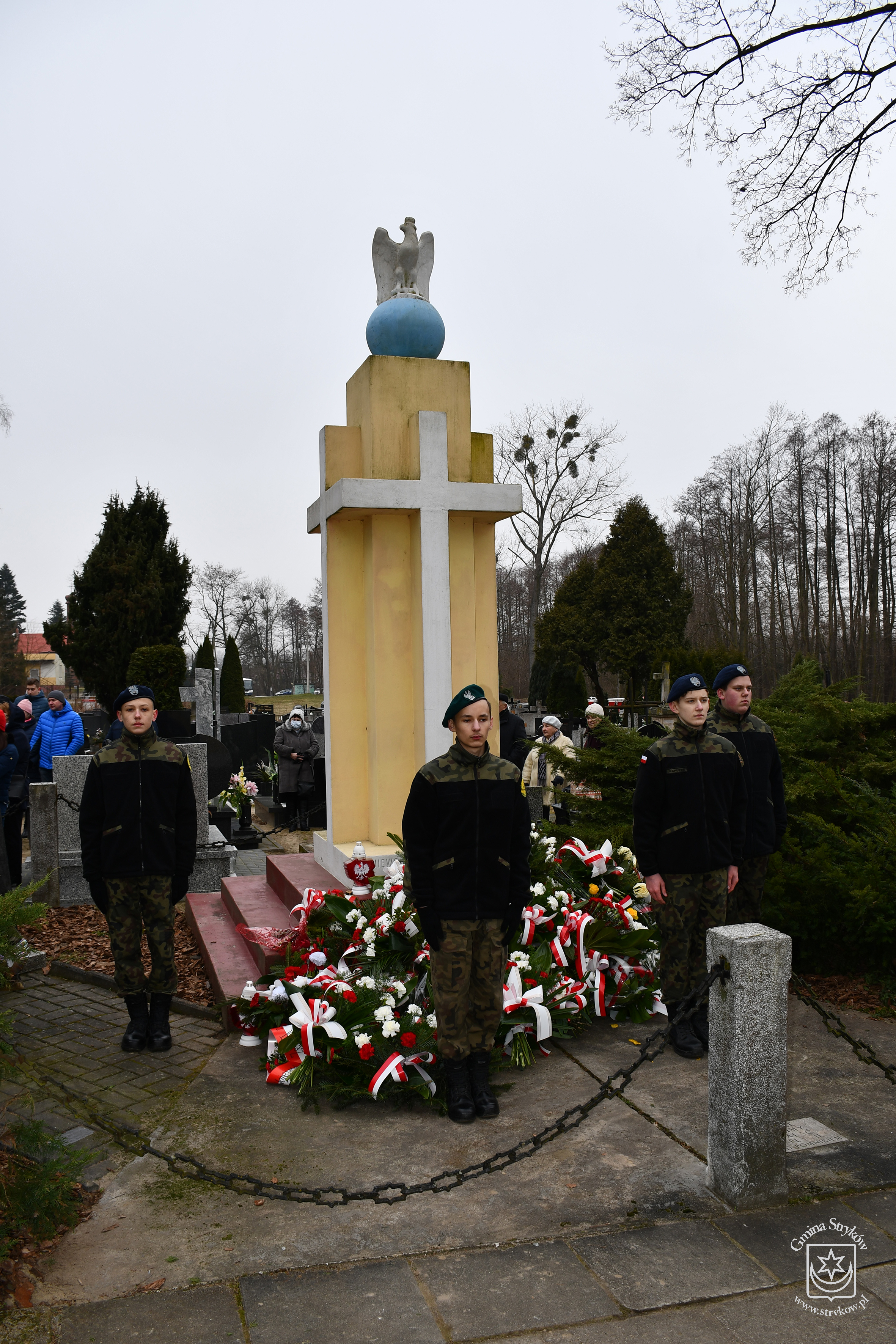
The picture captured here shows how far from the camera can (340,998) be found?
4648 millimetres

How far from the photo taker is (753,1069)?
3.23 meters

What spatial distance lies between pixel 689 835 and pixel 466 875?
51.1 inches

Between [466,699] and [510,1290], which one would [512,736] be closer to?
[466,699]

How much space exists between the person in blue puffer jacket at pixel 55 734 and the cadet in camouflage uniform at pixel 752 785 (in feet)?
24.5

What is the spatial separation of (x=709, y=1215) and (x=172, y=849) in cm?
318

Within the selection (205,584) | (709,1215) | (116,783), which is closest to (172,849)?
(116,783)

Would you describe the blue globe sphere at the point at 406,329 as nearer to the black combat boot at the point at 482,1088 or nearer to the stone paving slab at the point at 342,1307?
the black combat boot at the point at 482,1088

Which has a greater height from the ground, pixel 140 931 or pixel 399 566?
pixel 399 566

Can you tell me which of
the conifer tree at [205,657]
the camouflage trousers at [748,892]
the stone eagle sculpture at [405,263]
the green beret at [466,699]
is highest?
the stone eagle sculpture at [405,263]

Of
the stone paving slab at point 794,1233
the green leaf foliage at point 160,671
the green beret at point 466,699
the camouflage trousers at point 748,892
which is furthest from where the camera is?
the green leaf foliage at point 160,671

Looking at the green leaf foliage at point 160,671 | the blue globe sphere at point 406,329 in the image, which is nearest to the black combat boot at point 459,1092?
the blue globe sphere at point 406,329

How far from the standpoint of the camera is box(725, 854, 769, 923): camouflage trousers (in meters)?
5.22

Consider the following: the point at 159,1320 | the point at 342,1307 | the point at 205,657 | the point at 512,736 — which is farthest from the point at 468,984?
the point at 205,657

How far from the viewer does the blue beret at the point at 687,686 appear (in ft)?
15.6
